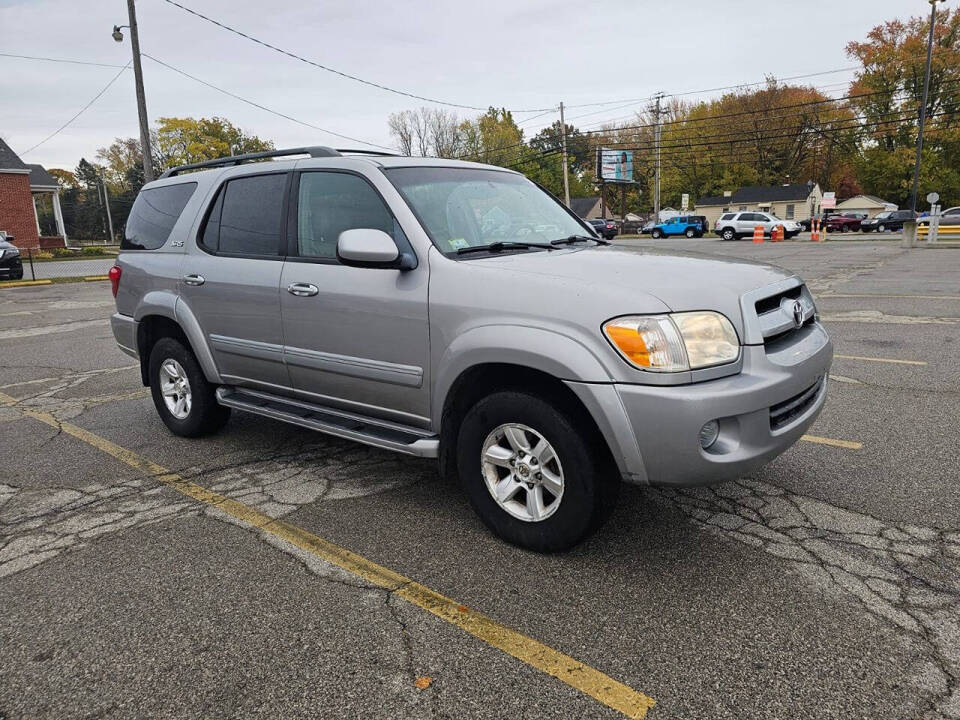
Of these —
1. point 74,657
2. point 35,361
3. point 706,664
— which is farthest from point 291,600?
point 35,361

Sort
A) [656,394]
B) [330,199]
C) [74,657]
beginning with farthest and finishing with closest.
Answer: [330,199] → [656,394] → [74,657]

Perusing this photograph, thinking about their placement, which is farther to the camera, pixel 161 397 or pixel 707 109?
pixel 707 109

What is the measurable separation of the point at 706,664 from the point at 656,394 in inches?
38.1

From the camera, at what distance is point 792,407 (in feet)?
10.0

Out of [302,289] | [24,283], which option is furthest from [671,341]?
[24,283]

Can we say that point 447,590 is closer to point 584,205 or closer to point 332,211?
point 332,211

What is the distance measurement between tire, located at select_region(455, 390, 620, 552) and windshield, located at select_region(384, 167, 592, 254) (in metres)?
0.92

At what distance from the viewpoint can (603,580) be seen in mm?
2941

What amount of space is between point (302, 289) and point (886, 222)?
2026 inches

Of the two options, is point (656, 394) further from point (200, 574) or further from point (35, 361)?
point (35, 361)

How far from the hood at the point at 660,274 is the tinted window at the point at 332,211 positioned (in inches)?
29.4

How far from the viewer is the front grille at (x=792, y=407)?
2.96 metres

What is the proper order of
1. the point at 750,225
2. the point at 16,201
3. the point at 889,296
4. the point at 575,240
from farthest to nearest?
1. the point at 750,225
2. the point at 16,201
3. the point at 889,296
4. the point at 575,240

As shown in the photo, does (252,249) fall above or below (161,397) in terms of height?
above
